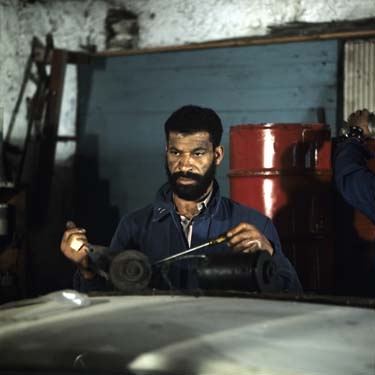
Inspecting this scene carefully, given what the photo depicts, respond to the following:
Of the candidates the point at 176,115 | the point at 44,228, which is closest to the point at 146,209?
the point at 176,115

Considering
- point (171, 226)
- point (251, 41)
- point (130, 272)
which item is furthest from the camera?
point (251, 41)

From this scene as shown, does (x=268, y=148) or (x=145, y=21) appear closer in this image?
(x=268, y=148)

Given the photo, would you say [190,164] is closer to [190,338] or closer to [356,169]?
[356,169]

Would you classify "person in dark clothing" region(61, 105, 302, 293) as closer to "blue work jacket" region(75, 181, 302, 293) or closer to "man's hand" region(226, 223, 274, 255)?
"blue work jacket" region(75, 181, 302, 293)

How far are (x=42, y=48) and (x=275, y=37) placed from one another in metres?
2.08

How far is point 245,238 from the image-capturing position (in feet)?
8.48

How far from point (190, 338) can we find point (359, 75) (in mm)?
4504

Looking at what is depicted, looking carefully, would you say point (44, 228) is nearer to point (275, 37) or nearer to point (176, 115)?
point (275, 37)

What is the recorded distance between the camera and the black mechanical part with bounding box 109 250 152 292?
2.26 meters

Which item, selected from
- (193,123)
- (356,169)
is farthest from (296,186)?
(193,123)

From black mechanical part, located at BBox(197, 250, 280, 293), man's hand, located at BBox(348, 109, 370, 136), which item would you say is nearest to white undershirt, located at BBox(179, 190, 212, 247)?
black mechanical part, located at BBox(197, 250, 280, 293)

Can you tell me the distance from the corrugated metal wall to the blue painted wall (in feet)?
0.43

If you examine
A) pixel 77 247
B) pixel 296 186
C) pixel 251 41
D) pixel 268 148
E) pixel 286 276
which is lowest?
pixel 286 276

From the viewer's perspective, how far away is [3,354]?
1.37 meters
